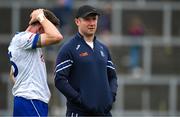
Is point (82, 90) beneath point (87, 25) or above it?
beneath

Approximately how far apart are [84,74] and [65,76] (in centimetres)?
23

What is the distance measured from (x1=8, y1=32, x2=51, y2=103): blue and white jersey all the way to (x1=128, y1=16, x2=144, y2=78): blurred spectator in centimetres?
1455

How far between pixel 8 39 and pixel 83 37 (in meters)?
14.5

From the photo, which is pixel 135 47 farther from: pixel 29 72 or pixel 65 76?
pixel 29 72

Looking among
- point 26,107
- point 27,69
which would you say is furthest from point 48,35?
point 26,107

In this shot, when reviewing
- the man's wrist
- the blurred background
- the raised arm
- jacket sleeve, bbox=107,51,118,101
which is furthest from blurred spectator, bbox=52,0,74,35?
the raised arm

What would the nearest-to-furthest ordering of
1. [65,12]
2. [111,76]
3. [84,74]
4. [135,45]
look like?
[84,74] → [111,76] → [65,12] → [135,45]

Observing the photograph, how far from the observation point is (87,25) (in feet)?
35.7

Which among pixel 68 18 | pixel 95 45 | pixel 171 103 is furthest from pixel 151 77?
pixel 95 45

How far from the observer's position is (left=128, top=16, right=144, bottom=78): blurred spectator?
25.1 meters

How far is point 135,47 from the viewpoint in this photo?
2520 cm

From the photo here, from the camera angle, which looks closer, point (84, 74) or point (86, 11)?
point (84, 74)

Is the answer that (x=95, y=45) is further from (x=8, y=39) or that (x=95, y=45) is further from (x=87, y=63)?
(x=8, y=39)

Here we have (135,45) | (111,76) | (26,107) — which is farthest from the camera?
(135,45)
